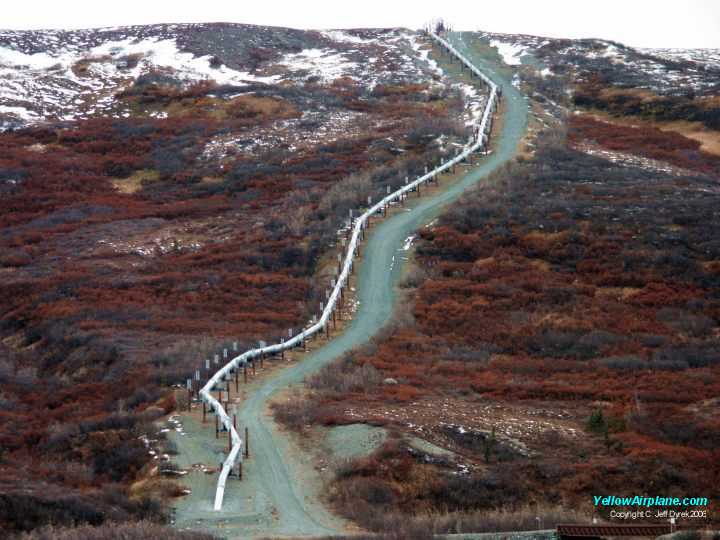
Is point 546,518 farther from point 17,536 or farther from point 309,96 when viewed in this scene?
point 309,96

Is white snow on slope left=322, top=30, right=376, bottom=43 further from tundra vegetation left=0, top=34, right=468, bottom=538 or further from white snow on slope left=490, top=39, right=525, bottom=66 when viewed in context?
tundra vegetation left=0, top=34, right=468, bottom=538

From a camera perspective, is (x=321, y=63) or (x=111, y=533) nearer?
(x=111, y=533)

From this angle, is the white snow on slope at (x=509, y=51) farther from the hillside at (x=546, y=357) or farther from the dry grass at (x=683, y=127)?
the hillside at (x=546, y=357)

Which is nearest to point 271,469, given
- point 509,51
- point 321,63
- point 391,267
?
point 391,267

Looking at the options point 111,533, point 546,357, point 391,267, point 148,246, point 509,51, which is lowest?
point 148,246

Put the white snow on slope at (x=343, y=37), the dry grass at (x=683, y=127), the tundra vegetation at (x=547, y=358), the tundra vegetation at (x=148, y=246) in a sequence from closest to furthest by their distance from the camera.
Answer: the tundra vegetation at (x=547, y=358) → the tundra vegetation at (x=148, y=246) → the dry grass at (x=683, y=127) → the white snow on slope at (x=343, y=37)

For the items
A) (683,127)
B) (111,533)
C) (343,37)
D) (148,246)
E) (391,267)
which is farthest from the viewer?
(343,37)

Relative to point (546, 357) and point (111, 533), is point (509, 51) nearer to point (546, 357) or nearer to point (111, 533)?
point (546, 357)

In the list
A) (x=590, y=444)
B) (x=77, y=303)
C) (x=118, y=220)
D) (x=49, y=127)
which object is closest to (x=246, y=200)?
(x=118, y=220)

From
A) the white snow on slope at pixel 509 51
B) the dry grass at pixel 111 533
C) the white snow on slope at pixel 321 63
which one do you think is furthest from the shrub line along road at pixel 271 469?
the white snow on slope at pixel 509 51

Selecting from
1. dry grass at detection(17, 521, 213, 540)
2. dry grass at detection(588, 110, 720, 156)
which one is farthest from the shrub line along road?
dry grass at detection(588, 110, 720, 156)

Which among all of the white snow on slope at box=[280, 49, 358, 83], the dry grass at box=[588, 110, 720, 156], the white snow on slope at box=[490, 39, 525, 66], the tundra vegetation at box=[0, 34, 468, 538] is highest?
the white snow on slope at box=[490, 39, 525, 66]
